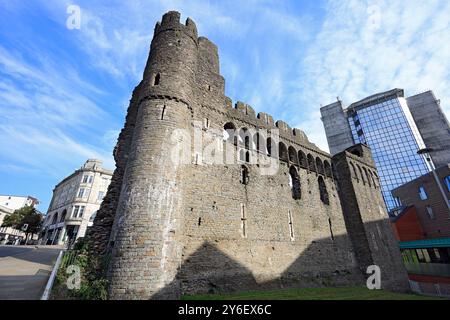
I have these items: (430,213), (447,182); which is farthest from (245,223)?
(430,213)

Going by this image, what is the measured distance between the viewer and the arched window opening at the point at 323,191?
18.6 meters

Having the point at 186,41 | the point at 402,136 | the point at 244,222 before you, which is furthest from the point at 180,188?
the point at 402,136

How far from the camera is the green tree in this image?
36.9 m

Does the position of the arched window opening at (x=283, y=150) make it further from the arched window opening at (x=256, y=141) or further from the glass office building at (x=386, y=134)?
the glass office building at (x=386, y=134)

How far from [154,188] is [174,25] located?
35.2ft

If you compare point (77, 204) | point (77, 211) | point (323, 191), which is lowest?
point (323, 191)

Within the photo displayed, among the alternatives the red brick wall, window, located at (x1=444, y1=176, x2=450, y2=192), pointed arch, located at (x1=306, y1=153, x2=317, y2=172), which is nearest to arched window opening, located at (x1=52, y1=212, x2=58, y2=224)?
pointed arch, located at (x1=306, y1=153, x2=317, y2=172)

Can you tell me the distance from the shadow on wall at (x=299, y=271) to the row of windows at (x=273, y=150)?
227 inches

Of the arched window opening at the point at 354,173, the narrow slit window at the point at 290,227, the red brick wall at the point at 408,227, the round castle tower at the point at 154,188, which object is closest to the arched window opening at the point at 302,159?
the narrow slit window at the point at 290,227

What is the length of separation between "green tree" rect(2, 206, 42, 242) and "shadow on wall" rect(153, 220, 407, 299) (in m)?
39.6

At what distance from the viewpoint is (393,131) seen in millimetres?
60375

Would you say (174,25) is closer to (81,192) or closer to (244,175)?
(244,175)

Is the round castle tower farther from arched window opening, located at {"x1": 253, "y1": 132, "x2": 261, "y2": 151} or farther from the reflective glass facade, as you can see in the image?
the reflective glass facade
